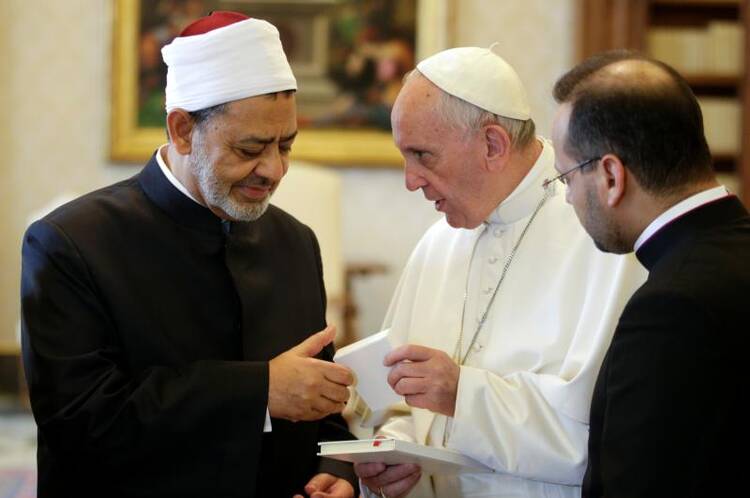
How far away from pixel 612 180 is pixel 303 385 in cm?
88

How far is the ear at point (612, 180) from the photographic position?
6.92ft

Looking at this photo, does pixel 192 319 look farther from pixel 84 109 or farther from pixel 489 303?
pixel 84 109

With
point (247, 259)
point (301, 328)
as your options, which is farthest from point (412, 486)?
point (247, 259)

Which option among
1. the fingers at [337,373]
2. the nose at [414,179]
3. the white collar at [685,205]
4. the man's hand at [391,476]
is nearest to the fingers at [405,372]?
the fingers at [337,373]

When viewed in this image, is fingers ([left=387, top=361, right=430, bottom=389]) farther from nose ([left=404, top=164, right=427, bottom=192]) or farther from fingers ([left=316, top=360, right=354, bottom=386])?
nose ([left=404, top=164, right=427, bottom=192])

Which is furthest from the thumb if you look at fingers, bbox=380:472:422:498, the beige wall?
the beige wall

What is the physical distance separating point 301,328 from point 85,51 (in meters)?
5.16

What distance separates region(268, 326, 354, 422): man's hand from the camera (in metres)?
2.55

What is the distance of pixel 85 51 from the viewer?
7.50 metres

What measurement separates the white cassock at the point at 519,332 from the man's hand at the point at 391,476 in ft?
0.41

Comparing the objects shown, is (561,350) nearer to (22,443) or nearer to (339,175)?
(22,443)

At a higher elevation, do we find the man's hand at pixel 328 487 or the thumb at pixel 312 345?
the thumb at pixel 312 345

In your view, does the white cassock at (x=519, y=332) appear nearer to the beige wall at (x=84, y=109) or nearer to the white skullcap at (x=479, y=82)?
the white skullcap at (x=479, y=82)

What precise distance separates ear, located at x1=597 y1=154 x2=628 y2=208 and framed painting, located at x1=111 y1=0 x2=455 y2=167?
17.8ft
